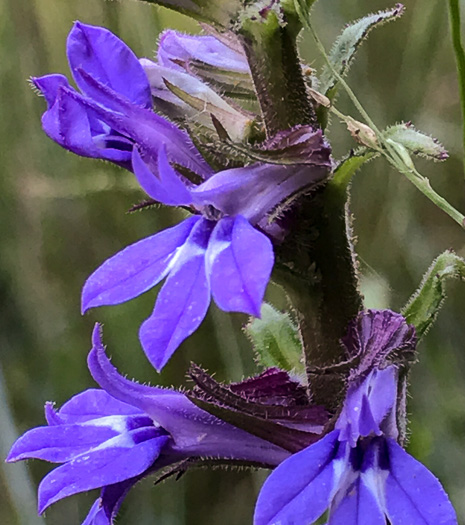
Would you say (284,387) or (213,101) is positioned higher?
(213,101)

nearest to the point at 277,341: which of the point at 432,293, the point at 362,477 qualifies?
the point at 432,293

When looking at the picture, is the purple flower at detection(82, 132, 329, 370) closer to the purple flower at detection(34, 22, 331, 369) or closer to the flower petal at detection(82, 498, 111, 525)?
the purple flower at detection(34, 22, 331, 369)

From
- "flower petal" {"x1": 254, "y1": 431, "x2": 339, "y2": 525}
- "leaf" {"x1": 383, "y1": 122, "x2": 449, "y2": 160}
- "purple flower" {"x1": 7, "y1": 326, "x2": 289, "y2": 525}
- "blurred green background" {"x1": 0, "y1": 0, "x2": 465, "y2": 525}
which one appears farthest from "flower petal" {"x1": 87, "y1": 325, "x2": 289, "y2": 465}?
"blurred green background" {"x1": 0, "y1": 0, "x2": 465, "y2": 525}

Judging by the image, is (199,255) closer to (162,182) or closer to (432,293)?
(162,182)

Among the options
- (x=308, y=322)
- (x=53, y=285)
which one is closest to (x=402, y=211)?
(x=53, y=285)

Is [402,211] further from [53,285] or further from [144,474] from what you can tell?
[144,474]

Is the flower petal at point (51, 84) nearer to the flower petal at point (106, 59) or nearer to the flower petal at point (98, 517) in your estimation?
the flower petal at point (106, 59)

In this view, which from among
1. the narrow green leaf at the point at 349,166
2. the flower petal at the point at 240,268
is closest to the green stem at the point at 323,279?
the narrow green leaf at the point at 349,166
